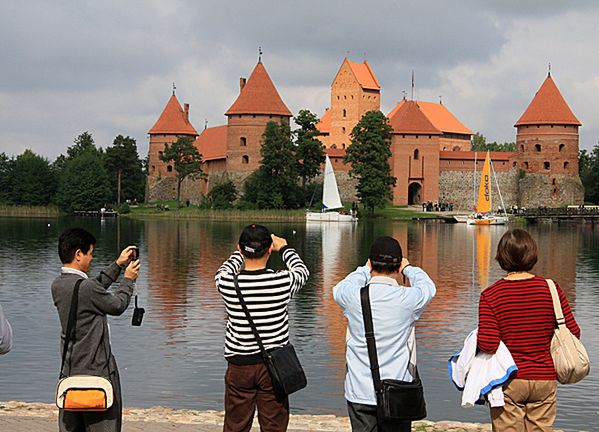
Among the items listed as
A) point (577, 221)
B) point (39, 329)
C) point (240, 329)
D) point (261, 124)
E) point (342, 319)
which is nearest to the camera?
point (240, 329)

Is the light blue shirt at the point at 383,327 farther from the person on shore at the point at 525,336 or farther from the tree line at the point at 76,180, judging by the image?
the tree line at the point at 76,180

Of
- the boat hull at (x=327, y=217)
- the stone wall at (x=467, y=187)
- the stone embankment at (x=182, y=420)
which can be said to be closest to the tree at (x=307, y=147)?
the boat hull at (x=327, y=217)

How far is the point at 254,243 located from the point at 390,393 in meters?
0.94

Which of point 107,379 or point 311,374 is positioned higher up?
point 107,379

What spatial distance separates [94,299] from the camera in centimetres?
414

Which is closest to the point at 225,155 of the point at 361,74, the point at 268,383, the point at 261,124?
the point at 261,124

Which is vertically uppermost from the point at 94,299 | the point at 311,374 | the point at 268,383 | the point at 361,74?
the point at 361,74

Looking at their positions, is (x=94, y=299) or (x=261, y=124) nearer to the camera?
(x=94, y=299)

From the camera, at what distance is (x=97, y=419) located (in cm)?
418

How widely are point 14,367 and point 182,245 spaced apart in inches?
779

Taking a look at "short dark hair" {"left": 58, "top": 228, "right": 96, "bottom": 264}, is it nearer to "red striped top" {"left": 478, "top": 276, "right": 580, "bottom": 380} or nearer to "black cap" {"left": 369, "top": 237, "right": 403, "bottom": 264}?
"black cap" {"left": 369, "top": 237, "right": 403, "bottom": 264}

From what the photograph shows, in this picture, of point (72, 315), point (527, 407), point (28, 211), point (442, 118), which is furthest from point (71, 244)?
point (442, 118)

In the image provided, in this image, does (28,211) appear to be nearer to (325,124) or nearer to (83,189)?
(83,189)

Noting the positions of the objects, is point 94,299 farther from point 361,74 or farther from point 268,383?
point 361,74
